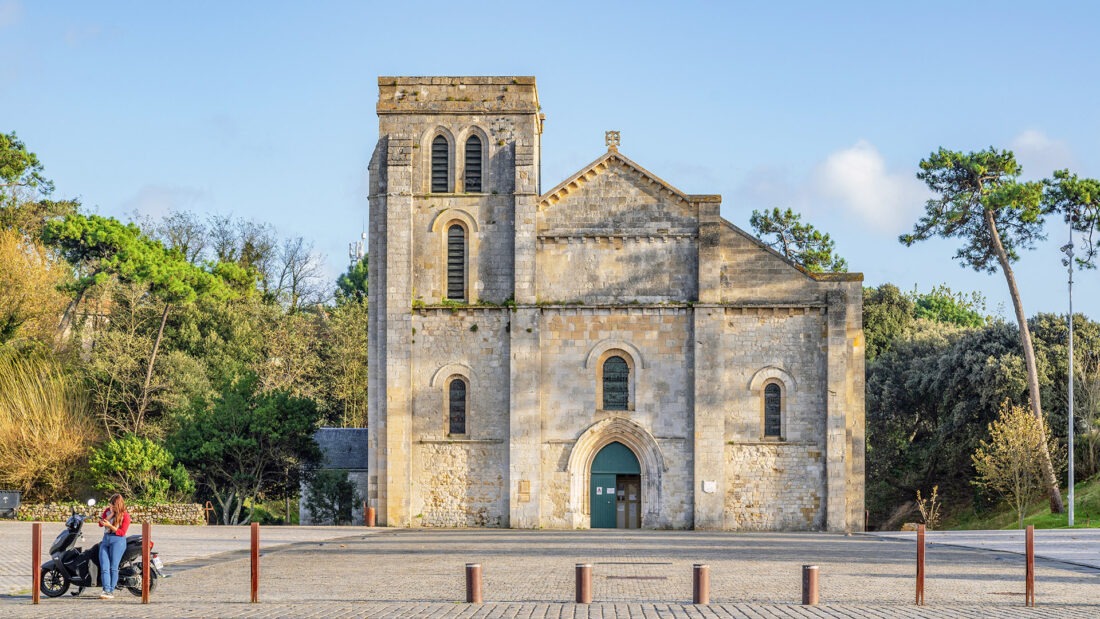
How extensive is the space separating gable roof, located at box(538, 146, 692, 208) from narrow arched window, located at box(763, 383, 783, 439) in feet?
20.2

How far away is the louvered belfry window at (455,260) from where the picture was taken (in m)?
41.0

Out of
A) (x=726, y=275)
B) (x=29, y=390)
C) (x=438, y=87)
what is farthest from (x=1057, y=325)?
(x=29, y=390)

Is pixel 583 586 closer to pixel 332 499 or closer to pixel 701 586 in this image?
pixel 701 586

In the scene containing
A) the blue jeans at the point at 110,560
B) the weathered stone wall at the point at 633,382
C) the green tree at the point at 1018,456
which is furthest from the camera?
the green tree at the point at 1018,456

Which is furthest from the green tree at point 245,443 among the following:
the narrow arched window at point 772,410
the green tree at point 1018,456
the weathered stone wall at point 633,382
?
the green tree at point 1018,456

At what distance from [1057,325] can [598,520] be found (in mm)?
24160

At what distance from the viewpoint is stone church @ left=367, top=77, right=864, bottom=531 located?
131 feet

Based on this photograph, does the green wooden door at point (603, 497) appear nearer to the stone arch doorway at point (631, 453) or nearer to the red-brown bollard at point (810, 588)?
the stone arch doorway at point (631, 453)

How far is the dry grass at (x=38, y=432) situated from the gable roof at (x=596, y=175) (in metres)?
17.6

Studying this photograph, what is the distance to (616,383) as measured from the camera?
40656mm

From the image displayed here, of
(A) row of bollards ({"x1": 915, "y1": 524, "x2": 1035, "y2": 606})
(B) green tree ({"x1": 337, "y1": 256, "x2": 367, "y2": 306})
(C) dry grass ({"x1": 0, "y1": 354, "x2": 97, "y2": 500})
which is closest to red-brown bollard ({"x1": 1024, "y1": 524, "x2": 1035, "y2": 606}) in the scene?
(A) row of bollards ({"x1": 915, "y1": 524, "x2": 1035, "y2": 606})

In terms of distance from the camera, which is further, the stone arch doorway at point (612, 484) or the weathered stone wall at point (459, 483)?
the stone arch doorway at point (612, 484)

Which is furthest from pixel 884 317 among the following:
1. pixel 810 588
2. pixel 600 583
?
pixel 810 588

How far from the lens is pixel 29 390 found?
44125 millimetres
